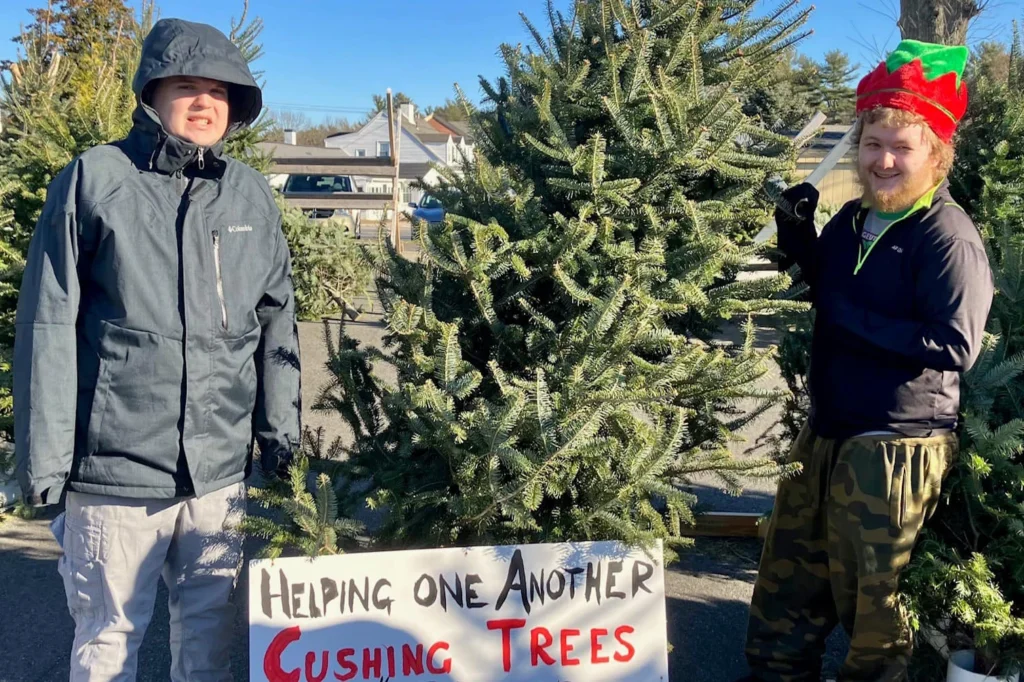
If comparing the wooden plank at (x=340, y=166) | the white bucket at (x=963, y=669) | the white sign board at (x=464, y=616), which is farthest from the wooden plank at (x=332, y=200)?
the white bucket at (x=963, y=669)

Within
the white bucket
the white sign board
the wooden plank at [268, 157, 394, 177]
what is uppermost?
the wooden plank at [268, 157, 394, 177]

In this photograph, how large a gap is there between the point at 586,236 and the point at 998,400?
1.47 metres

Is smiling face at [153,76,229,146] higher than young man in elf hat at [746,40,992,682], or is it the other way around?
smiling face at [153,76,229,146]

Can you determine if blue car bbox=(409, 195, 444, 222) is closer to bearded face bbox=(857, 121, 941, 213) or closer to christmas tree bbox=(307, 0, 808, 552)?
christmas tree bbox=(307, 0, 808, 552)

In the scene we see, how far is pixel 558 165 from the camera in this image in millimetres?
2385

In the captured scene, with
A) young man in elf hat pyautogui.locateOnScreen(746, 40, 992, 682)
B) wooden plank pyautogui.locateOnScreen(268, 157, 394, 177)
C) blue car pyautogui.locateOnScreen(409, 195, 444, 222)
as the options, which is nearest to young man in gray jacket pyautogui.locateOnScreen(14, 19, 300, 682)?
blue car pyautogui.locateOnScreen(409, 195, 444, 222)

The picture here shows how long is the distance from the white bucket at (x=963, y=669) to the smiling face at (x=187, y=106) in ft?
9.16

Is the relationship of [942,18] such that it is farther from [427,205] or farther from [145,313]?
[145,313]

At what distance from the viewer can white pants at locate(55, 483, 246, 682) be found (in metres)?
2.04

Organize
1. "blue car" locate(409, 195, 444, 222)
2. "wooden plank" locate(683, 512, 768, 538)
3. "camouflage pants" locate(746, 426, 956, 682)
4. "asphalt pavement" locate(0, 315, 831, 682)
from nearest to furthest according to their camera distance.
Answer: "camouflage pants" locate(746, 426, 956, 682)
"blue car" locate(409, 195, 444, 222)
"asphalt pavement" locate(0, 315, 831, 682)
"wooden plank" locate(683, 512, 768, 538)

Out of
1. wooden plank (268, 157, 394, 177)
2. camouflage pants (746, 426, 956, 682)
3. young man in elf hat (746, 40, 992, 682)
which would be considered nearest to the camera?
young man in elf hat (746, 40, 992, 682)

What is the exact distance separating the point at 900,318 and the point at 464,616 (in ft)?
5.01

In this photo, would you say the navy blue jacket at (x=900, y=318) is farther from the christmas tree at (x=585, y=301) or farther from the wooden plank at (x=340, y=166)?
the wooden plank at (x=340, y=166)

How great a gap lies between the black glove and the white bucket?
1355 mm
